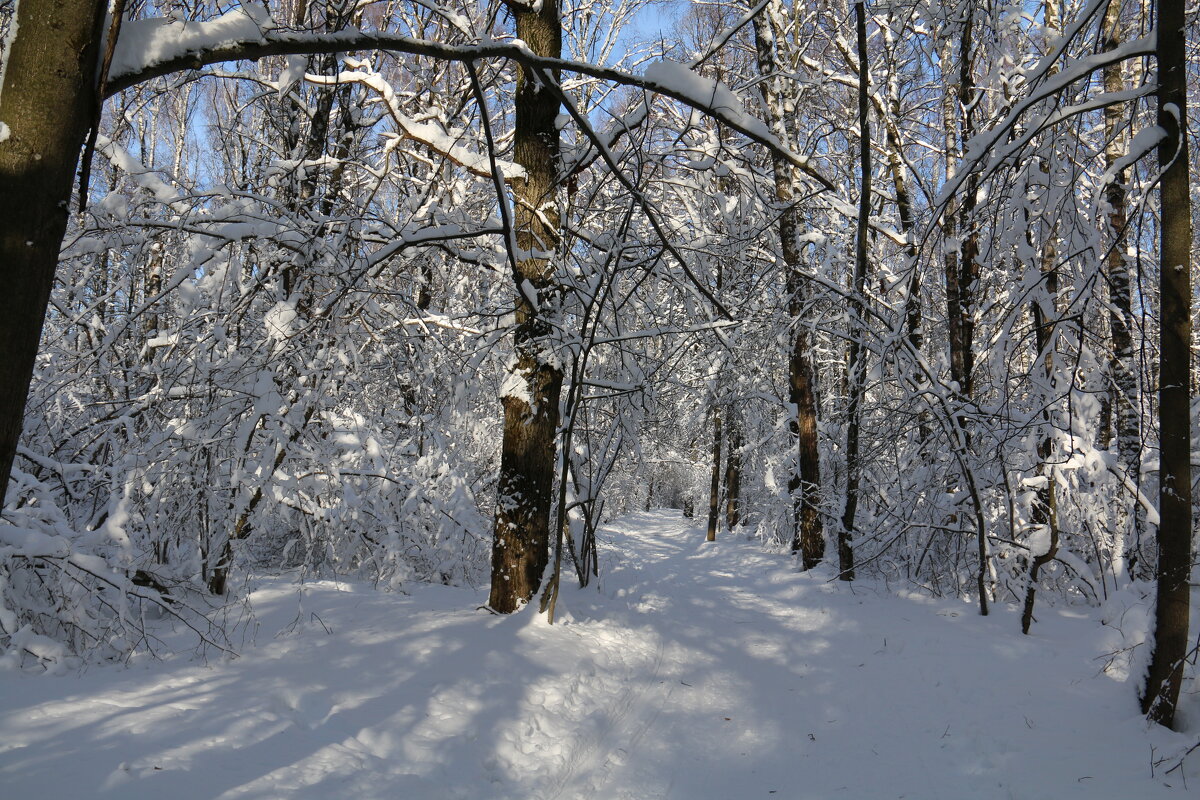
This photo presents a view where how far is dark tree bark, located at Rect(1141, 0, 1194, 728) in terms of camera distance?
3441mm

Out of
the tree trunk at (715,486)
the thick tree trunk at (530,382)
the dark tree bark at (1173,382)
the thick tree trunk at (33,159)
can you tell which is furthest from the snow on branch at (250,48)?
the tree trunk at (715,486)

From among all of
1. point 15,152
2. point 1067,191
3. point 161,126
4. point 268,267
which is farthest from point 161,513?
point 161,126

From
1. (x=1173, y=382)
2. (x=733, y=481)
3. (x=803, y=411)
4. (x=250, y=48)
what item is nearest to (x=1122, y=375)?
(x=803, y=411)

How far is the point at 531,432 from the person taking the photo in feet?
18.9

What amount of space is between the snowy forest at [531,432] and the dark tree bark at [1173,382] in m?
0.02

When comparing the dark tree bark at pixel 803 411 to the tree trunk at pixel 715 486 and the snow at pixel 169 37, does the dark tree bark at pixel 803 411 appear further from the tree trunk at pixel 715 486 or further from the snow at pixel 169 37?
the snow at pixel 169 37

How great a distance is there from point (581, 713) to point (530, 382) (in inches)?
105

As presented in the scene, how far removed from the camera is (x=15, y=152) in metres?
1.59

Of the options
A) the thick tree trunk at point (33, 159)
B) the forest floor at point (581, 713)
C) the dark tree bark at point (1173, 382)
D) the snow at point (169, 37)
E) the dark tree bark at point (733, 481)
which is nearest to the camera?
the thick tree trunk at point (33, 159)

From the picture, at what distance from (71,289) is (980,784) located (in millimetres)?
7061

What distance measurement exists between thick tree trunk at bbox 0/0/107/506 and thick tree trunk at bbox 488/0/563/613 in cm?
397

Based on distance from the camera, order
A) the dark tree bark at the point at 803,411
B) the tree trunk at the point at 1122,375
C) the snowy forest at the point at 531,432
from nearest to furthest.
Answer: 1. the snowy forest at the point at 531,432
2. the tree trunk at the point at 1122,375
3. the dark tree bark at the point at 803,411

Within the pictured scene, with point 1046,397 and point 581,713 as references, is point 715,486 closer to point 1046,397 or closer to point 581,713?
point 1046,397

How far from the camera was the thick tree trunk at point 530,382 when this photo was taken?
5668 millimetres
